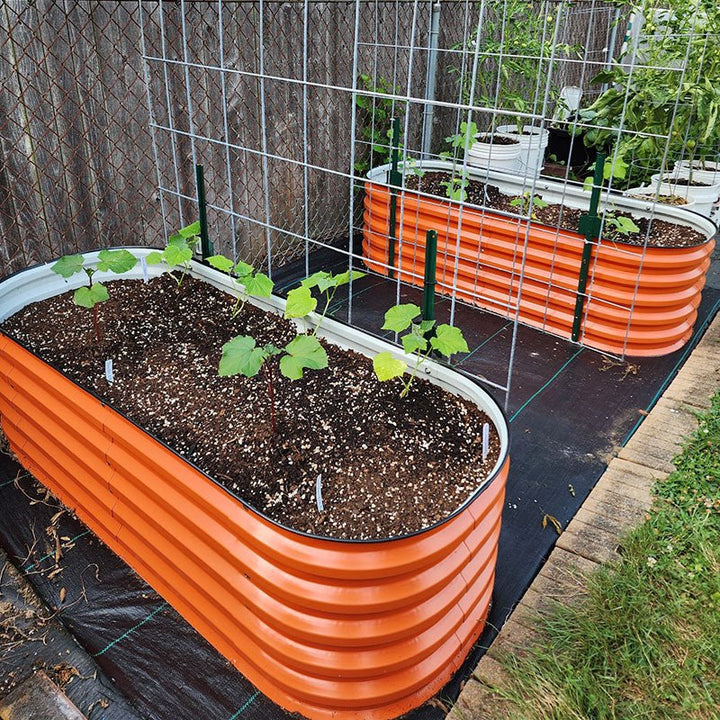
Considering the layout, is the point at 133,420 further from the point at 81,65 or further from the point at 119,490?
the point at 81,65

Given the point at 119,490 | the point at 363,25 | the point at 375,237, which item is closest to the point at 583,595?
the point at 119,490

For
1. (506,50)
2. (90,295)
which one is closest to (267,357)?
(90,295)

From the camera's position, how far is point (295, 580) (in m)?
1.47

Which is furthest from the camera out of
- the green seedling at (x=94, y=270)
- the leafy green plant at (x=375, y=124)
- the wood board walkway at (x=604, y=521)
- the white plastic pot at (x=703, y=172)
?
the leafy green plant at (x=375, y=124)

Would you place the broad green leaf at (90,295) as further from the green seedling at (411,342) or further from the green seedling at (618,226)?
Answer: the green seedling at (618,226)

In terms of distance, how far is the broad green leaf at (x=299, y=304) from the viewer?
1.98 m

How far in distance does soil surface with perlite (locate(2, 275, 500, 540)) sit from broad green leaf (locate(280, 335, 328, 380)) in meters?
0.21

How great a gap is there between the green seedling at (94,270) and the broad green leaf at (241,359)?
0.63m

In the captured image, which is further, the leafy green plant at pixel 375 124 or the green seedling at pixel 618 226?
the leafy green plant at pixel 375 124

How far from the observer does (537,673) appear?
1690 millimetres

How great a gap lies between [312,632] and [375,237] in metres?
2.93

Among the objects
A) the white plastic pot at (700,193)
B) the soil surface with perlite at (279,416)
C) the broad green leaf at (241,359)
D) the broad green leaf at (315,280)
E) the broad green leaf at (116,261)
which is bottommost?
the soil surface with perlite at (279,416)

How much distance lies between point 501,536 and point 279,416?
33.3 inches

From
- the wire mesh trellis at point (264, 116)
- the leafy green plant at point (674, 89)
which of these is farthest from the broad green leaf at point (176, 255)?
the leafy green plant at point (674, 89)
